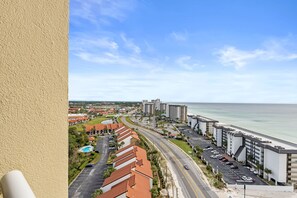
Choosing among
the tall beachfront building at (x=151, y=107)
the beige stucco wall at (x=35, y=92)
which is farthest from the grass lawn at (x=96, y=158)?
the tall beachfront building at (x=151, y=107)

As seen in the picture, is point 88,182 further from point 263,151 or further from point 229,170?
point 263,151

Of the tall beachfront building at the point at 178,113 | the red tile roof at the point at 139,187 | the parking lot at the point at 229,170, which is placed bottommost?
the parking lot at the point at 229,170

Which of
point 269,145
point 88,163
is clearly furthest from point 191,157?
point 88,163

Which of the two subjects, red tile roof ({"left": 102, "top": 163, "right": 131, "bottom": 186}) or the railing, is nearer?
the railing

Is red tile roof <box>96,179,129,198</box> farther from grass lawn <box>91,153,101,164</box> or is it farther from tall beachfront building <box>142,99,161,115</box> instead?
tall beachfront building <box>142,99,161,115</box>

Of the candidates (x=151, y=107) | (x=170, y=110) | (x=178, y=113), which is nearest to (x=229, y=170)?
(x=178, y=113)

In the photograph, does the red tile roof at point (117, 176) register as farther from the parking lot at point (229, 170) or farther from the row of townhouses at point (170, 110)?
the row of townhouses at point (170, 110)

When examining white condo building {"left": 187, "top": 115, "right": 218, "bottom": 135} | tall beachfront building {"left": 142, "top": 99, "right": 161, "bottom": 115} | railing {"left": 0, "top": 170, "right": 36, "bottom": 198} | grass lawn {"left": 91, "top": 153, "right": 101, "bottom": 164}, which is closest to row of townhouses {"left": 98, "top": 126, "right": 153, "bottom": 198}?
grass lawn {"left": 91, "top": 153, "right": 101, "bottom": 164}
